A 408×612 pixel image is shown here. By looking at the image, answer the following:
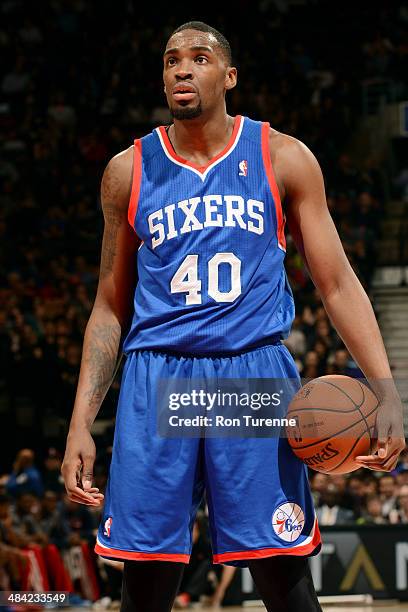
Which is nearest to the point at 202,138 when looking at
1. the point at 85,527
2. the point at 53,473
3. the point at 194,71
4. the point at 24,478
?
the point at 194,71

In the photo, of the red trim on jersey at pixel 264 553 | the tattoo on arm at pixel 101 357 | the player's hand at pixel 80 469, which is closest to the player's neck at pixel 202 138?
the tattoo on arm at pixel 101 357

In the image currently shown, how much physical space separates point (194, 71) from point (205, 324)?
0.75 metres

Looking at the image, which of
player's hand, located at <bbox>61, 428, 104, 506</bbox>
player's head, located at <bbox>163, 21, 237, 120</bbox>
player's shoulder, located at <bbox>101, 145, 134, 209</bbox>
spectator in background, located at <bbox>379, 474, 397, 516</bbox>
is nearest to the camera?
player's hand, located at <bbox>61, 428, 104, 506</bbox>

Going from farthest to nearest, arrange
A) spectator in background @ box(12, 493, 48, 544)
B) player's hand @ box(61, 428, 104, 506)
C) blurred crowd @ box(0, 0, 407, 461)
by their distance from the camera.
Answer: blurred crowd @ box(0, 0, 407, 461)
spectator in background @ box(12, 493, 48, 544)
player's hand @ box(61, 428, 104, 506)

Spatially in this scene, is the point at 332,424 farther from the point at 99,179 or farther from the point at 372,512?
the point at 99,179

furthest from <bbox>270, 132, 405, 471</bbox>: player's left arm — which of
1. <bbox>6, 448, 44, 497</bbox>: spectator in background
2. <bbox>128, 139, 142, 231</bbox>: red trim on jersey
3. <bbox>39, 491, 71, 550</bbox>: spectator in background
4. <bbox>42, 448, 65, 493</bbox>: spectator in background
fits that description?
<bbox>42, 448, 65, 493</bbox>: spectator in background

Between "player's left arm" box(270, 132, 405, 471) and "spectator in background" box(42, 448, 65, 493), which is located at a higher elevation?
"player's left arm" box(270, 132, 405, 471)

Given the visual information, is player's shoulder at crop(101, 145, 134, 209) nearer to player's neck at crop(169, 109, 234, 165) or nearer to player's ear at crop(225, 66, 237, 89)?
player's neck at crop(169, 109, 234, 165)

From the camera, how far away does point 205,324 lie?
10.9 feet

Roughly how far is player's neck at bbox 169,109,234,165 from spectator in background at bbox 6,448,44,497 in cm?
707

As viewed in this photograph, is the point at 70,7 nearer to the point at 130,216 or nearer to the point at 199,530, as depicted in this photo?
the point at 199,530

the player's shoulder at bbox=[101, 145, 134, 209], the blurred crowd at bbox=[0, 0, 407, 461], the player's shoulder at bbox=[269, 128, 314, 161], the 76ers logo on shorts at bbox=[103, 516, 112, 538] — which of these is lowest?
the 76ers logo on shorts at bbox=[103, 516, 112, 538]

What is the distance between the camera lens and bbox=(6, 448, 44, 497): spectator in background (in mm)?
10227

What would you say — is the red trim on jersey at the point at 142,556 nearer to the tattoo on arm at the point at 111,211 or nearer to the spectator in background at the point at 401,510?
the tattoo on arm at the point at 111,211
